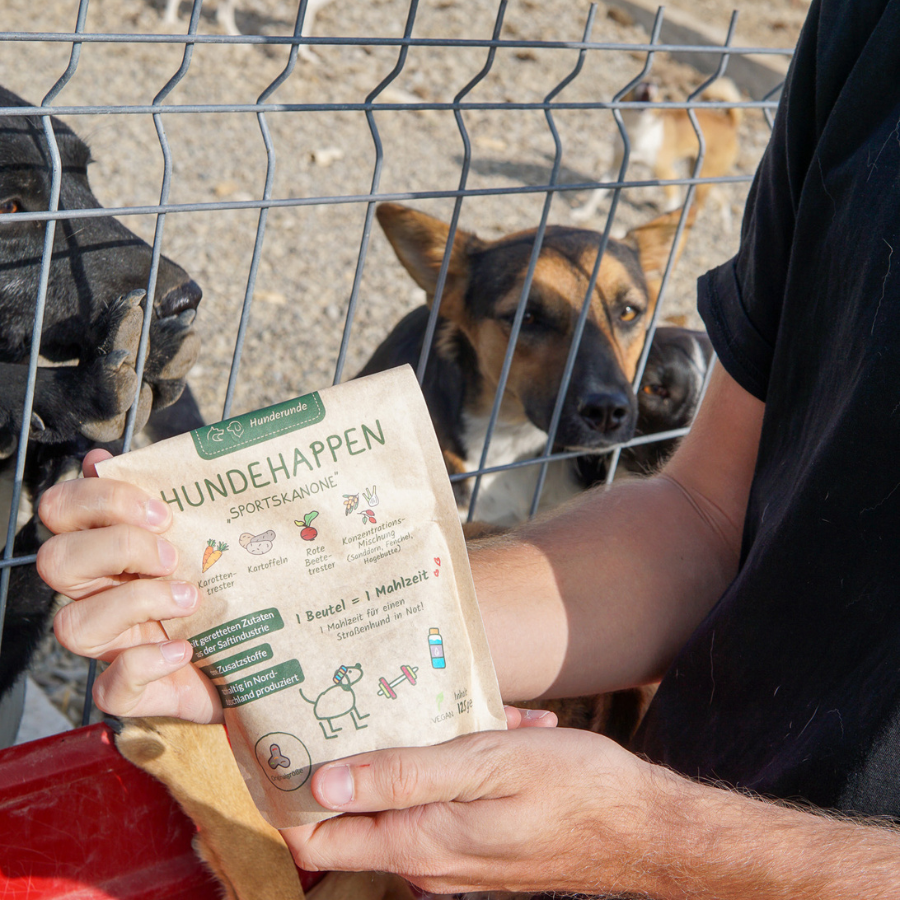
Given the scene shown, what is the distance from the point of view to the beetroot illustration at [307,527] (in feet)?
2.77

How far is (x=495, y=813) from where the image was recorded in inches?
33.8

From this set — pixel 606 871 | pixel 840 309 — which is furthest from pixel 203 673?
pixel 840 309

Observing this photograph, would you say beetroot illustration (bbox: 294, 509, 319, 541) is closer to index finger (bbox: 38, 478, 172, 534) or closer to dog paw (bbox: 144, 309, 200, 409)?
index finger (bbox: 38, 478, 172, 534)

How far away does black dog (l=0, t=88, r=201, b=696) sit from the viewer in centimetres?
166

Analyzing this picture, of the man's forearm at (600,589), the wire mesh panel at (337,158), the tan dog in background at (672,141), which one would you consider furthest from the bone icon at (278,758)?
the tan dog in background at (672,141)

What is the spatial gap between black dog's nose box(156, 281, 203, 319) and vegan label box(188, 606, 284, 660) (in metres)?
1.09

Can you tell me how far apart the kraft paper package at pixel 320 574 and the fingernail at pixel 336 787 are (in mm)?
38

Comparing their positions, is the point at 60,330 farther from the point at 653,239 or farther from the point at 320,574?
the point at 653,239

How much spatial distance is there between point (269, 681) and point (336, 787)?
0.12 meters

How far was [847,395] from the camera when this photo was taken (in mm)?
970

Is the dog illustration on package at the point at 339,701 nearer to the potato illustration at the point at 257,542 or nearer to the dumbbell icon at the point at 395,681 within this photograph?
the dumbbell icon at the point at 395,681

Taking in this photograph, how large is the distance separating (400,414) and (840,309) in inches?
21.4

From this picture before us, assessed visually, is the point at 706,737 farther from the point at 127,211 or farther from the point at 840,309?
the point at 127,211

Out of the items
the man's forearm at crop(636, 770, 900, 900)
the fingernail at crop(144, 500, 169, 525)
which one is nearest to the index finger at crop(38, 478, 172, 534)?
the fingernail at crop(144, 500, 169, 525)
